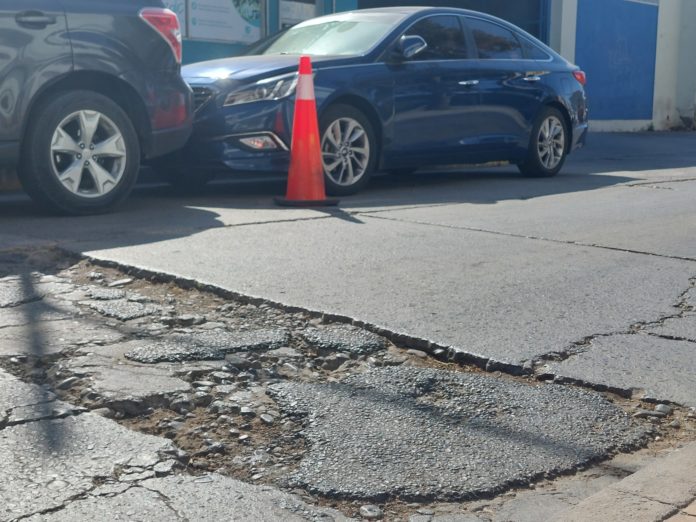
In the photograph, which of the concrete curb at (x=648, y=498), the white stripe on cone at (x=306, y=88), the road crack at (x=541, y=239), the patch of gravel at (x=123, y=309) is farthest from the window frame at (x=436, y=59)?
the concrete curb at (x=648, y=498)

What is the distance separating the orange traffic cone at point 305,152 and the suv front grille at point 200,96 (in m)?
0.78

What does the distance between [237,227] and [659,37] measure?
19.2m

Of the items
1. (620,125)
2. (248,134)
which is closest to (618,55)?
(620,125)

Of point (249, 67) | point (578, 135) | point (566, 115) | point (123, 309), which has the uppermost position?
point (249, 67)

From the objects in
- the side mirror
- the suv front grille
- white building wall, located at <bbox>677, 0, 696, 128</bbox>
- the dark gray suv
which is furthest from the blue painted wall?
the dark gray suv

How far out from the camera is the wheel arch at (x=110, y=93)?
6559 millimetres

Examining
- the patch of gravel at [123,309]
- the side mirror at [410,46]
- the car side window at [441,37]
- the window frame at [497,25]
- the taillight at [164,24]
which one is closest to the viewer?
the patch of gravel at [123,309]

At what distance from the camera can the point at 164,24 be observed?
7.09 m

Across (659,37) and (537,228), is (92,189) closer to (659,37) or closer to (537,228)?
(537,228)

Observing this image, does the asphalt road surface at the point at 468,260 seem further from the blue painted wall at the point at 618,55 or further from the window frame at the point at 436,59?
the blue painted wall at the point at 618,55

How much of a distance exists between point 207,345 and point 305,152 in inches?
152

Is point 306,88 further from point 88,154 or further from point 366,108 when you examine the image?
point 88,154

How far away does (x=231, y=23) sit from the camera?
41.7 ft

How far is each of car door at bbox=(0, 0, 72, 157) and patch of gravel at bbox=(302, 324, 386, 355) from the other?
125 inches
